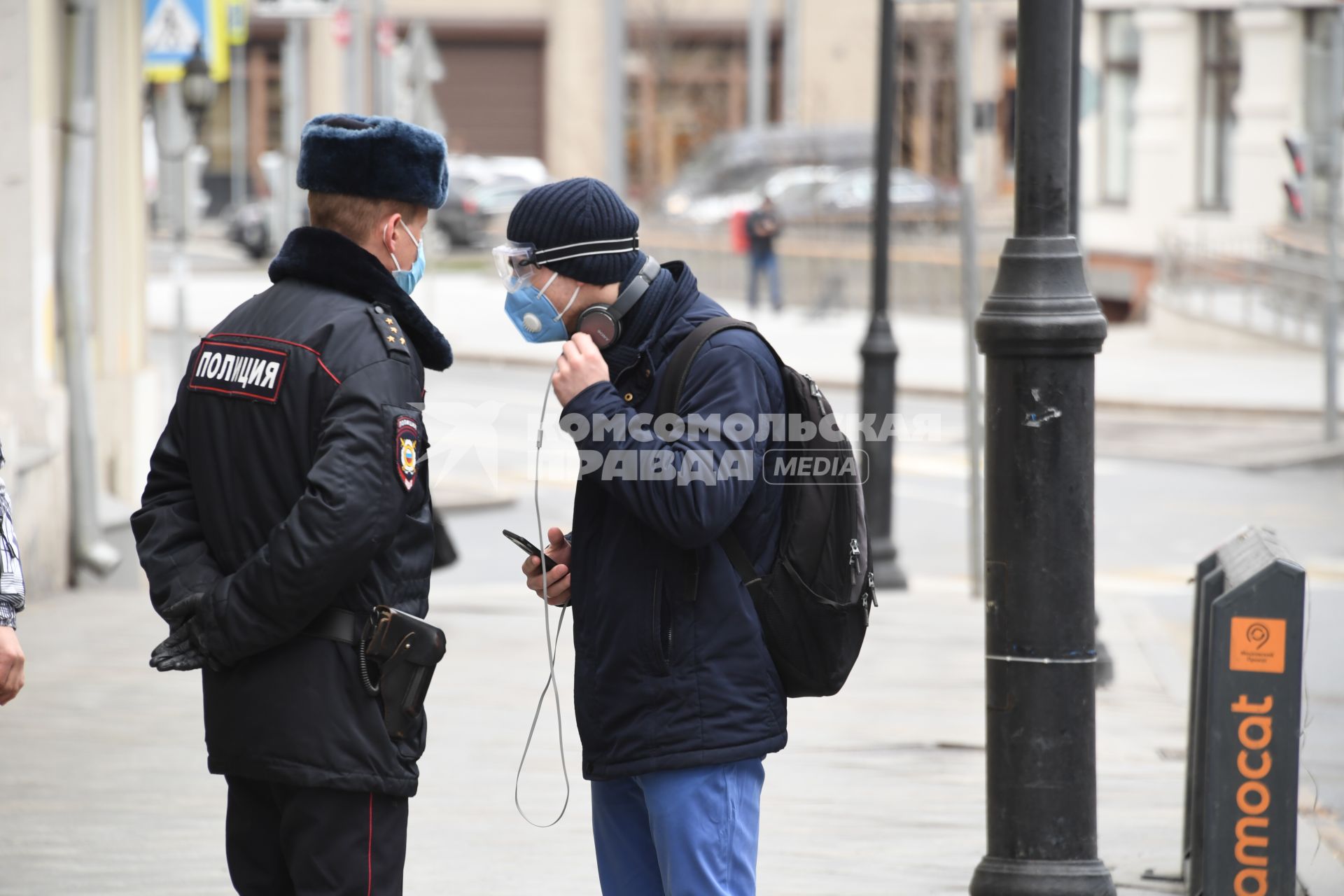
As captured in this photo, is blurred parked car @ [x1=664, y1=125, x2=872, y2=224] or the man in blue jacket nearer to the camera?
the man in blue jacket

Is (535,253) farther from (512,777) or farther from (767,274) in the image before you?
(767,274)

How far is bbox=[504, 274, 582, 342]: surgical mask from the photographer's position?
3553 millimetres

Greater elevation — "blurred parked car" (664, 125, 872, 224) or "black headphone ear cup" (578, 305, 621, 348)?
"blurred parked car" (664, 125, 872, 224)

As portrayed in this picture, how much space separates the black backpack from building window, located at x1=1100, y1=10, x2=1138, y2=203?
33108 millimetres

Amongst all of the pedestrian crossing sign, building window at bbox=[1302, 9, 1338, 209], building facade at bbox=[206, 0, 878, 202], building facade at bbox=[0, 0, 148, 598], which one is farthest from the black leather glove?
building facade at bbox=[206, 0, 878, 202]

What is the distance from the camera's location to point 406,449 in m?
3.29

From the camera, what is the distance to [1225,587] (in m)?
4.76

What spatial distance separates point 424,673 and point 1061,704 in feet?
5.41

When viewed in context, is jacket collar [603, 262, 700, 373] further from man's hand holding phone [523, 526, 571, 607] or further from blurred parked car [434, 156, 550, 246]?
blurred parked car [434, 156, 550, 246]

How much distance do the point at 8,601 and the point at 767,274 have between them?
26100 millimetres

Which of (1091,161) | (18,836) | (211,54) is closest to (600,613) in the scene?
(18,836)

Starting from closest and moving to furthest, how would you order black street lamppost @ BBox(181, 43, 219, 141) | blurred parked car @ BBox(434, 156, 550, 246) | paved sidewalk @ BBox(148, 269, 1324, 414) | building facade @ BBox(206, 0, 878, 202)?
black street lamppost @ BBox(181, 43, 219, 141) → paved sidewalk @ BBox(148, 269, 1324, 414) → blurred parked car @ BBox(434, 156, 550, 246) → building facade @ BBox(206, 0, 878, 202)

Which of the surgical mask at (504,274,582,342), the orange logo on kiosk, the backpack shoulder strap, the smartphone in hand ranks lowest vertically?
the orange logo on kiosk

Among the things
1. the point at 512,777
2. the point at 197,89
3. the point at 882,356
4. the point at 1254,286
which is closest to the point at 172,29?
the point at 197,89
